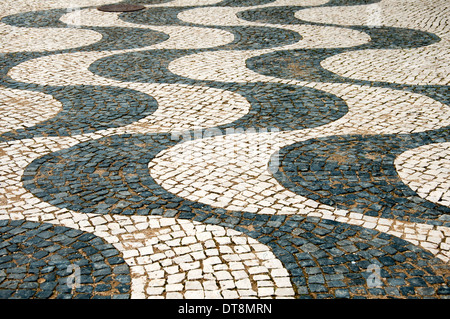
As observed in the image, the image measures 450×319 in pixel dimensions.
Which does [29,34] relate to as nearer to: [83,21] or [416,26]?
[83,21]

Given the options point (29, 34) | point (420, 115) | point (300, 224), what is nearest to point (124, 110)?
point (300, 224)

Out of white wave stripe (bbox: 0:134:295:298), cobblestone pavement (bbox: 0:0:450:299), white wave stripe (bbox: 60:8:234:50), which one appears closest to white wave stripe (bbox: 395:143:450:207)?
cobblestone pavement (bbox: 0:0:450:299)

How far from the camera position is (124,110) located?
780 centimetres

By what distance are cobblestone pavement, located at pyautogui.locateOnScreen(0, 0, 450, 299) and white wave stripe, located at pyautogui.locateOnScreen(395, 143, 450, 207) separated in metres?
0.02

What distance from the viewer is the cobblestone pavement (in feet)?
14.5

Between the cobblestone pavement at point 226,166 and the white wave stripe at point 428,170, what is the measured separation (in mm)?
24

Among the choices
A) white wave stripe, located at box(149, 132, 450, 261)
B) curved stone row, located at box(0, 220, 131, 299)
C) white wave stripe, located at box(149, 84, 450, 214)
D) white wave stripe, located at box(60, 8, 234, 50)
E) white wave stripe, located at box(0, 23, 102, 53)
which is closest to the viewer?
curved stone row, located at box(0, 220, 131, 299)

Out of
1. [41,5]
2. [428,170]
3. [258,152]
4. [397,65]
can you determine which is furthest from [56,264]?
[41,5]

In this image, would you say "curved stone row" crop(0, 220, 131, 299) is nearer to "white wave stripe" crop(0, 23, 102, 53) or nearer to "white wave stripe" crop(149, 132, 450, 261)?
"white wave stripe" crop(149, 132, 450, 261)

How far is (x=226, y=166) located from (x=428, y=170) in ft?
7.89

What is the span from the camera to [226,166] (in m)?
6.16

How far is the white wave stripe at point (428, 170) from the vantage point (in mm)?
5543
